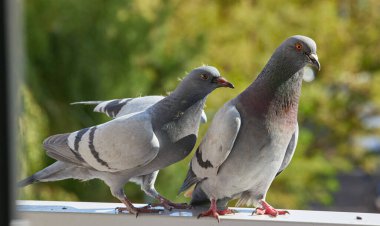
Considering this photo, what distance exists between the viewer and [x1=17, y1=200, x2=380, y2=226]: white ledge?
157 centimetres

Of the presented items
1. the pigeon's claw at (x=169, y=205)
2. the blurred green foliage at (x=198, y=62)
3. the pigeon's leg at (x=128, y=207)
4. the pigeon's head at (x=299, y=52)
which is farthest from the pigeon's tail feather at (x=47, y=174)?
the blurred green foliage at (x=198, y=62)

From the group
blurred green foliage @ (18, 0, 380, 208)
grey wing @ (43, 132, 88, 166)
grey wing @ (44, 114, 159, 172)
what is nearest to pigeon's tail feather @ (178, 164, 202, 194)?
grey wing @ (44, 114, 159, 172)

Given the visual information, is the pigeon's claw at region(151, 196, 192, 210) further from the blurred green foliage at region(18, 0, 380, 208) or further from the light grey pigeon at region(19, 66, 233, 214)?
the blurred green foliage at region(18, 0, 380, 208)

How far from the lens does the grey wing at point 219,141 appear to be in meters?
1.48

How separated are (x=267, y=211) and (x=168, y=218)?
0.25 meters

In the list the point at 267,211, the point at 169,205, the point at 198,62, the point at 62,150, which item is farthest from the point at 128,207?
the point at 198,62

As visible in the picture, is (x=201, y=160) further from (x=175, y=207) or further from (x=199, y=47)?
(x=199, y=47)

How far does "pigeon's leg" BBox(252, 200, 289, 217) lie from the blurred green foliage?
3020 mm

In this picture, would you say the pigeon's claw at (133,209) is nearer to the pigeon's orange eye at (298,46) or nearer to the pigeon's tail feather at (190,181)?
the pigeon's tail feather at (190,181)

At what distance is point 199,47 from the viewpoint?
5629mm

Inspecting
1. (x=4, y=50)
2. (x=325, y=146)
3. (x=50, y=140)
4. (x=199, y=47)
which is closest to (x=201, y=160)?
(x=50, y=140)

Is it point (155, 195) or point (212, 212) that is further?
point (155, 195)

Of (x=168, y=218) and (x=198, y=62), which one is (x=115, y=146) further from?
(x=198, y=62)

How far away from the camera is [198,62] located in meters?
5.87
